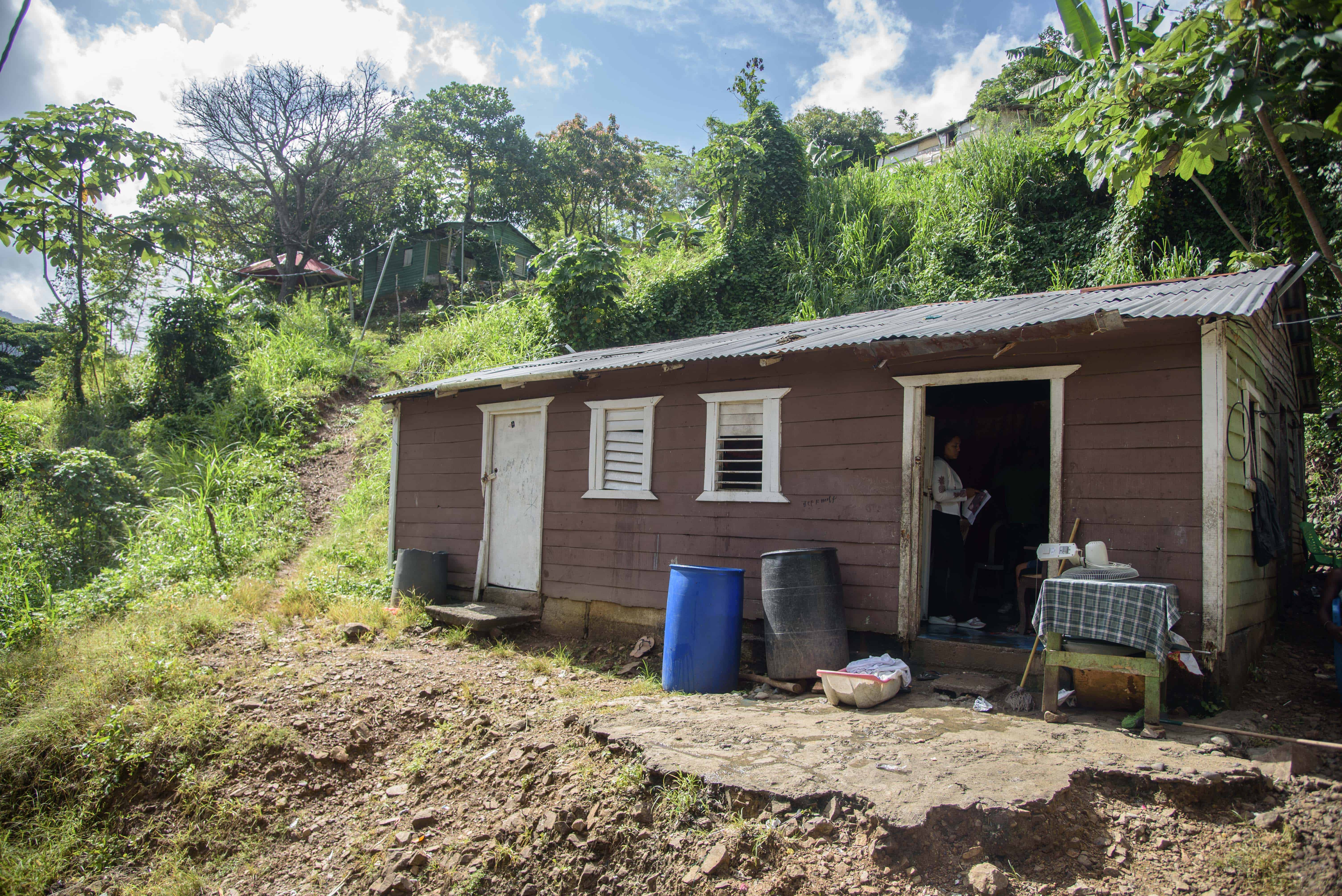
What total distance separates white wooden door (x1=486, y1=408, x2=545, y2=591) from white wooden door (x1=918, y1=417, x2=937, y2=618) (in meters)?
4.38

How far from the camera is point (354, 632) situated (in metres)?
8.14

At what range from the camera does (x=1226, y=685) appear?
15.9ft

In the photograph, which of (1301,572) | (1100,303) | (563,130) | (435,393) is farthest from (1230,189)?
Answer: (563,130)

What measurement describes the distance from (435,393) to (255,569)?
13.1 ft

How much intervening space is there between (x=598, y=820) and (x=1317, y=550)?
22.4 feet

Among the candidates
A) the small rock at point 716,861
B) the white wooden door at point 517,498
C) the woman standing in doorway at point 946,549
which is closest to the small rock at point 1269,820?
the small rock at point 716,861

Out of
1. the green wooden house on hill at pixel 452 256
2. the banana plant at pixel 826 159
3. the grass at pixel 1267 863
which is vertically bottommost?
the grass at pixel 1267 863

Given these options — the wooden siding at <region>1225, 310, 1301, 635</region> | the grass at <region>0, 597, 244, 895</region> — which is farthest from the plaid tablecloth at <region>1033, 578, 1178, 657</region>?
the grass at <region>0, 597, 244, 895</region>

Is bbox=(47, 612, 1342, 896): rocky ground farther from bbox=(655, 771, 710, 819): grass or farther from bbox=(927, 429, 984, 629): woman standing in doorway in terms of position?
bbox=(927, 429, 984, 629): woman standing in doorway

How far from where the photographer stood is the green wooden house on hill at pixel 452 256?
27.1 meters

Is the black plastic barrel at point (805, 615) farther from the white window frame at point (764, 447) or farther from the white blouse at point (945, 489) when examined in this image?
the white blouse at point (945, 489)

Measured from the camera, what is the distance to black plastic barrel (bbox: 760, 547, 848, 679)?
5.84m

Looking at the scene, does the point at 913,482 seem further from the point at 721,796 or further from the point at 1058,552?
the point at 721,796

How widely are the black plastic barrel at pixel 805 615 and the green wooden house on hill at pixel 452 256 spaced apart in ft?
75.1
